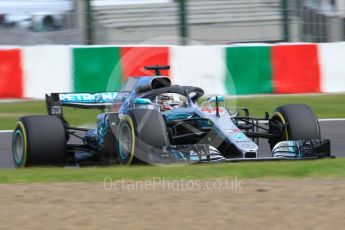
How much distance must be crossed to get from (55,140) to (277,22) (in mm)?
8884

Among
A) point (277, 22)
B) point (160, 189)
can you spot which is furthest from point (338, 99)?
point (160, 189)

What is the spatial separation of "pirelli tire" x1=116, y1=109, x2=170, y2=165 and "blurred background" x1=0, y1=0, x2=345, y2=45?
775cm

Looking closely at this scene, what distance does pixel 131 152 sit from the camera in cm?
793

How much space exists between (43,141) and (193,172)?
2104 millimetres

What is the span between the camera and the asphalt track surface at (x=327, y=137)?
10094 mm

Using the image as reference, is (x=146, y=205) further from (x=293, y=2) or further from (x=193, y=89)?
(x=293, y=2)

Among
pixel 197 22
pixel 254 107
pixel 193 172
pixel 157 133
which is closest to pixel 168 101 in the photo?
pixel 157 133

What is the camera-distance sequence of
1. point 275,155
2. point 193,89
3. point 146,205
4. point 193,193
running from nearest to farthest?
point 146,205
point 193,193
point 275,155
point 193,89

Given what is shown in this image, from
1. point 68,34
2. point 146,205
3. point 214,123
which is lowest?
point 146,205

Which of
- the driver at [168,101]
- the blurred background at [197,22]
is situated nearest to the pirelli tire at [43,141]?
the driver at [168,101]

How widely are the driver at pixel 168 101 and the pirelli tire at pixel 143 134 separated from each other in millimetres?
794

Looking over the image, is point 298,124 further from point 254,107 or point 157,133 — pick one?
point 254,107

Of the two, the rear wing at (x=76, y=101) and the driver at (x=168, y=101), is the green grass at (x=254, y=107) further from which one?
the driver at (x=168, y=101)

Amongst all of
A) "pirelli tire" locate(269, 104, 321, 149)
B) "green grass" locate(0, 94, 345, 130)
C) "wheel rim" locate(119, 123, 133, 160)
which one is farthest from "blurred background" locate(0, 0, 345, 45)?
"wheel rim" locate(119, 123, 133, 160)
